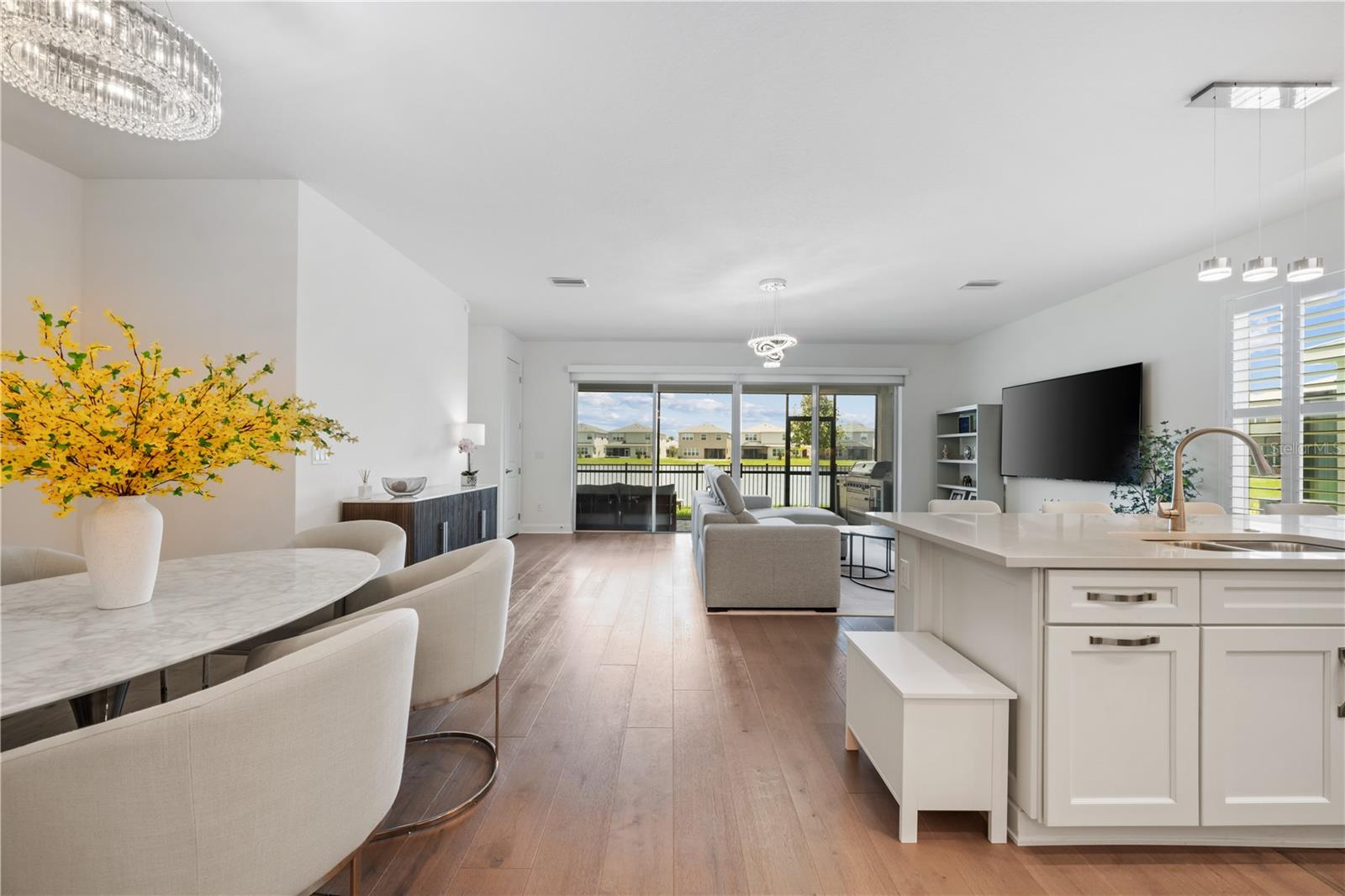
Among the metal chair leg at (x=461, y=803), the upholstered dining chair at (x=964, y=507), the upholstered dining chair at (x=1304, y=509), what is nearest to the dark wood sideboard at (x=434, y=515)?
the metal chair leg at (x=461, y=803)

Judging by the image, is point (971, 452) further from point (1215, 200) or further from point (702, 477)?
point (1215, 200)

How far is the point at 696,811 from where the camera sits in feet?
6.04

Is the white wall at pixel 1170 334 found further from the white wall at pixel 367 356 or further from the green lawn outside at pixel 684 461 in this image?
the white wall at pixel 367 356

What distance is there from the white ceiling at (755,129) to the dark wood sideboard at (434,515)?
1837 millimetres

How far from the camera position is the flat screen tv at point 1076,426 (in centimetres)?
498

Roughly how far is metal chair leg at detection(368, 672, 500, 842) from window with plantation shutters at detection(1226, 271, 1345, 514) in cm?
432

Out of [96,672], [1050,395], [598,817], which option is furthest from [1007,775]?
[1050,395]

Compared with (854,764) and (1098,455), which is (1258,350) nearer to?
(1098,455)

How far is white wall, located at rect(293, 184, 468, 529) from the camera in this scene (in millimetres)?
3422

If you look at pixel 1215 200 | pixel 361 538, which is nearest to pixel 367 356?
pixel 361 538

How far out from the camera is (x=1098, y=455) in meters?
5.24

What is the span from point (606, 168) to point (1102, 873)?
3.39 metres

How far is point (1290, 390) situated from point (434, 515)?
18.5 feet

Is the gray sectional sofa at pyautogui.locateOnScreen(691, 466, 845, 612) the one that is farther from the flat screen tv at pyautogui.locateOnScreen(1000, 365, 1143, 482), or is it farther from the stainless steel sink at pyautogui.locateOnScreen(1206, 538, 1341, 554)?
the flat screen tv at pyautogui.locateOnScreen(1000, 365, 1143, 482)
